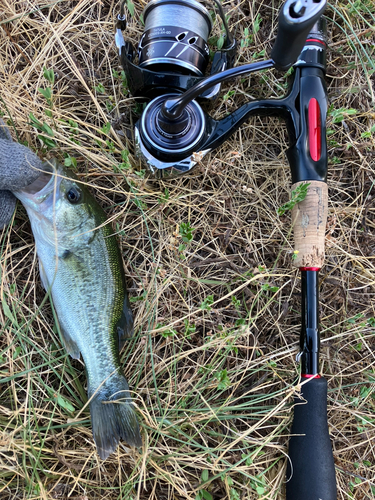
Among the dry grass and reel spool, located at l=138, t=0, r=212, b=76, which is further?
the dry grass

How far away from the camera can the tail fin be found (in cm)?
196

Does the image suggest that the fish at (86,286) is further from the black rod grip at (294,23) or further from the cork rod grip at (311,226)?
the black rod grip at (294,23)

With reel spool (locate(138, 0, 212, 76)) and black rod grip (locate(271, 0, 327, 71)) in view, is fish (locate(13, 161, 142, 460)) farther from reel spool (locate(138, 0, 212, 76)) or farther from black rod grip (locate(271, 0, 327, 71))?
black rod grip (locate(271, 0, 327, 71))

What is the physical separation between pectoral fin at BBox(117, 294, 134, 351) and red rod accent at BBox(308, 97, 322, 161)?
1.30m

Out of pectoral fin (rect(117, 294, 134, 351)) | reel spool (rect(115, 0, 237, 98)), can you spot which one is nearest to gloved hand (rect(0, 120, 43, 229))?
reel spool (rect(115, 0, 237, 98))

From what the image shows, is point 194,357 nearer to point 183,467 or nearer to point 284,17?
point 183,467

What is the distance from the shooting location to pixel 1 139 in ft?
6.61

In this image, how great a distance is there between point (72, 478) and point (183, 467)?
24.6 inches

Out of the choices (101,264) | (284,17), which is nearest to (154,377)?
(101,264)

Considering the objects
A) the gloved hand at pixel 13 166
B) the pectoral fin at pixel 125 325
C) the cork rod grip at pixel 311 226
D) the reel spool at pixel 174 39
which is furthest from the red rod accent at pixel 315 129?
the gloved hand at pixel 13 166

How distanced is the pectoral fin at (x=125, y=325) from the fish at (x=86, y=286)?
0.02 meters

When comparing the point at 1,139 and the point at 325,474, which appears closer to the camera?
the point at 325,474

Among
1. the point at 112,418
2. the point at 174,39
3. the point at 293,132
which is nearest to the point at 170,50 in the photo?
the point at 174,39

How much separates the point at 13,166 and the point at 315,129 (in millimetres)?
1584
